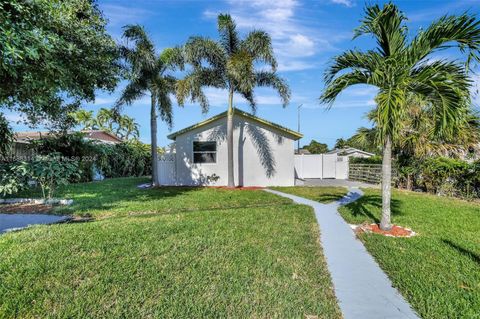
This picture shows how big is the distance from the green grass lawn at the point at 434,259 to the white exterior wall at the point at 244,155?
7.68 m

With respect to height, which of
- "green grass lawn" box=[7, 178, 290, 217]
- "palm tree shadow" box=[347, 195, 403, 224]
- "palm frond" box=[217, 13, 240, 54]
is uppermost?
"palm frond" box=[217, 13, 240, 54]

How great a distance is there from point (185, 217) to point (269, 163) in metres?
9.27

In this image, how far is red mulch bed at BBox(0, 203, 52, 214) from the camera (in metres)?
8.24

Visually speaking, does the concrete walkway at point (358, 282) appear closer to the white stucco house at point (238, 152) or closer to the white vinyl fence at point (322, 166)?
the white stucco house at point (238, 152)

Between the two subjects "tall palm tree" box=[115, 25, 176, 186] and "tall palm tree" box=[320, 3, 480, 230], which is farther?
"tall palm tree" box=[115, 25, 176, 186]

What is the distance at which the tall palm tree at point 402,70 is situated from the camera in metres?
5.55

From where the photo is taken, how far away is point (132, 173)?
23.2 m

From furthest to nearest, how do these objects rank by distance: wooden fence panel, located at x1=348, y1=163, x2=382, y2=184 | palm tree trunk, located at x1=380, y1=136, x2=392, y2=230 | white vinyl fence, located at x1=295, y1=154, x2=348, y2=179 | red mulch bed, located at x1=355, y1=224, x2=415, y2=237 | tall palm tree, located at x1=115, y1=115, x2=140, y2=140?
tall palm tree, located at x1=115, y1=115, x2=140, y2=140
white vinyl fence, located at x1=295, y1=154, x2=348, y2=179
wooden fence panel, located at x1=348, y1=163, x2=382, y2=184
palm tree trunk, located at x1=380, y1=136, x2=392, y2=230
red mulch bed, located at x1=355, y1=224, x2=415, y2=237

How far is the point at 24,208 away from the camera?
344 inches

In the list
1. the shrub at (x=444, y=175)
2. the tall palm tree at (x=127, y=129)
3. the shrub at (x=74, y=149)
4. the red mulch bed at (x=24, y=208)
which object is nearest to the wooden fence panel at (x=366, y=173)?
the shrub at (x=444, y=175)

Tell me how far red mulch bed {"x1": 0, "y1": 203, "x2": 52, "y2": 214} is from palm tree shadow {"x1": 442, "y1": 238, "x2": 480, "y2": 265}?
9.98 metres

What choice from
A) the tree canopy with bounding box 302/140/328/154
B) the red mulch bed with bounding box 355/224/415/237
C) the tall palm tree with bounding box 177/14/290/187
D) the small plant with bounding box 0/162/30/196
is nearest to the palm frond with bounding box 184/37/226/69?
the tall palm tree with bounding box 177/14/290/187

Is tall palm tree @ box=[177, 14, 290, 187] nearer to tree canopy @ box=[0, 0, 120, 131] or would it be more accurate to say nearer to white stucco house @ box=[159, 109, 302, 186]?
white stucco house @ box=[159, 109, 302, 186]

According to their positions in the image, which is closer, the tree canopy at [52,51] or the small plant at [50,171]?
the tree canopy at [52,51]
